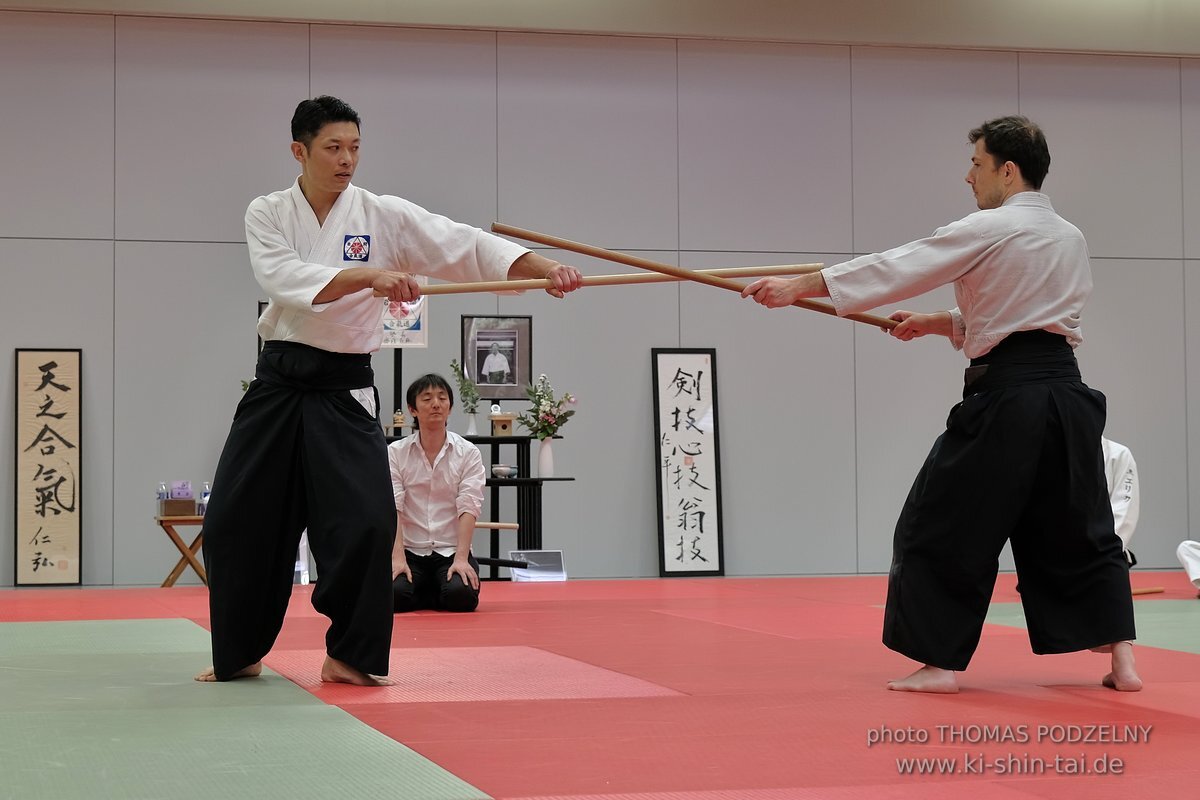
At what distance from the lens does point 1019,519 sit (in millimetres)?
3318

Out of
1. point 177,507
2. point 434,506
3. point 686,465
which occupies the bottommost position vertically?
point 177,507

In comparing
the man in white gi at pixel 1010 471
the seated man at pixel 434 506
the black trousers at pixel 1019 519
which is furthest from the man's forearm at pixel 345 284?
the seated man at pixel 434 506

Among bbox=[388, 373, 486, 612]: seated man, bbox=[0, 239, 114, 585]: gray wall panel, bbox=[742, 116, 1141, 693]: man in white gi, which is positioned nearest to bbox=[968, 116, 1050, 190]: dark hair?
bbox=[742, 116, 1141, 693]: man in white gi

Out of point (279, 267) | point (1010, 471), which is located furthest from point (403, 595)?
point (1010, 471)

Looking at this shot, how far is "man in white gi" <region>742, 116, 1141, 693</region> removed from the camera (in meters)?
3.22

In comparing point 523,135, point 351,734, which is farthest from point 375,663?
point 523,135

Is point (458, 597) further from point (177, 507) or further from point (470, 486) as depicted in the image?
point (177, 507)

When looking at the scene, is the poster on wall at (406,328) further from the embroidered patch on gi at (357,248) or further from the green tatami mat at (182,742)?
the embroidered patch on gi at (357,248)

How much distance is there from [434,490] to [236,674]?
261 cm

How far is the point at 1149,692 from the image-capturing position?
10.6ft

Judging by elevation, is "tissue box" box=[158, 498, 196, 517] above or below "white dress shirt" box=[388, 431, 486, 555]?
below

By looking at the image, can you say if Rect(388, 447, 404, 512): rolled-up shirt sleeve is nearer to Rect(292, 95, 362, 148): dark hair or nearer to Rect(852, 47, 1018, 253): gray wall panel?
Rect(292, 95, 362, 148): dark hair

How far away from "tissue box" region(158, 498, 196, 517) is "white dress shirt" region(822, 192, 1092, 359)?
5655 mm

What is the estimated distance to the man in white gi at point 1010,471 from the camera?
3225 mm
